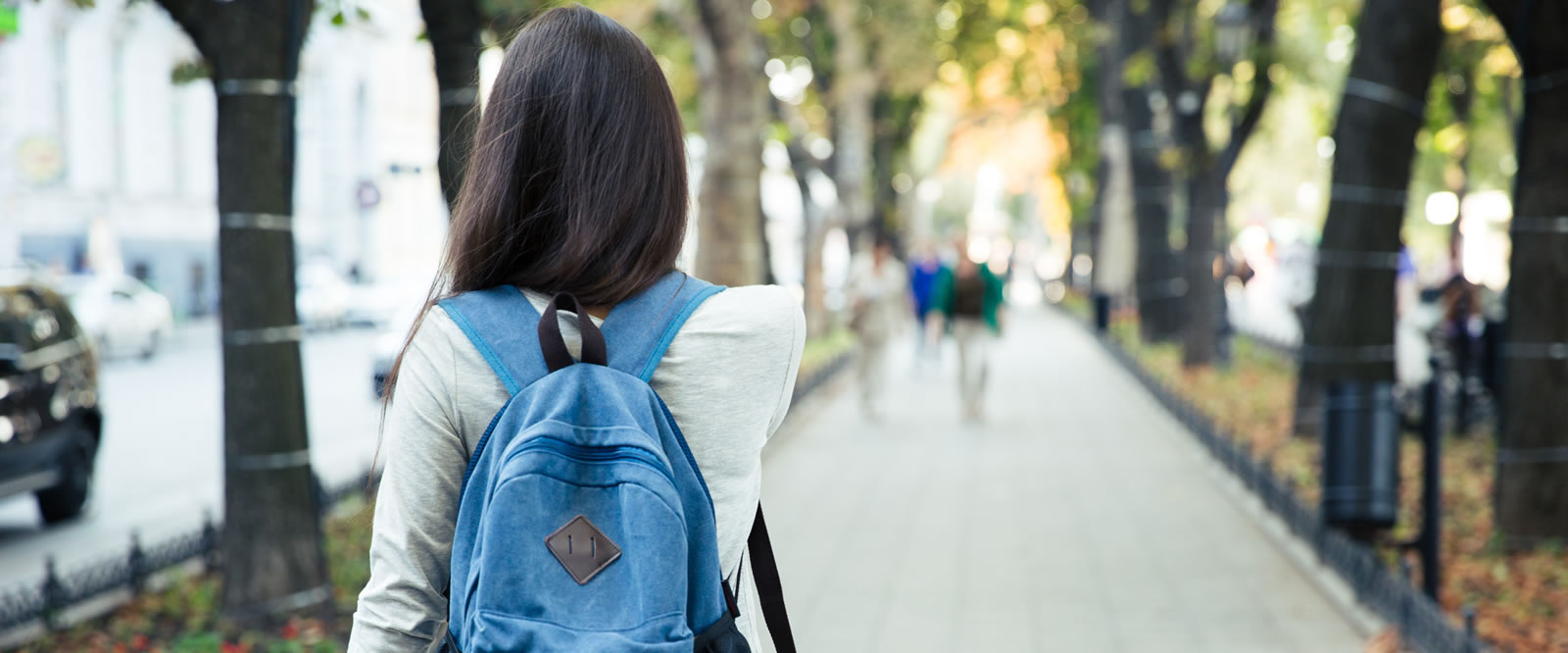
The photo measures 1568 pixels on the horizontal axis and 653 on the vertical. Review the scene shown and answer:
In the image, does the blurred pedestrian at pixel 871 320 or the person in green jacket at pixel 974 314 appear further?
the blurred pedestrian at pixel 871 320

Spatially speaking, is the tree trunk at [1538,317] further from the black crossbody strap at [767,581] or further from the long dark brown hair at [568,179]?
the long dark brown hair at [568,179]

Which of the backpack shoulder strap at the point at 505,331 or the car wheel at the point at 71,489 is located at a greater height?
the backpack shoulder strap at the point at 505,331

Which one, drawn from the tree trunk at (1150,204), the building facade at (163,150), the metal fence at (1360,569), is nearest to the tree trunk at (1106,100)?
the tree trunk at (1150,204)

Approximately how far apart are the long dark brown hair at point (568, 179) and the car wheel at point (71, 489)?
9648 millimetres

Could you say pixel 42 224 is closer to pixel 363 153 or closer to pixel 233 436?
pixel 363 153

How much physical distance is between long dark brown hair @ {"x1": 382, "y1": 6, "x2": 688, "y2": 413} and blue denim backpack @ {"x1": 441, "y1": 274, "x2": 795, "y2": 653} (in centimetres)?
8

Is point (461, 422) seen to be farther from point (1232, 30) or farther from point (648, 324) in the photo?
point (1232, 30)

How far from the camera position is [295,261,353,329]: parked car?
4022 centimetres

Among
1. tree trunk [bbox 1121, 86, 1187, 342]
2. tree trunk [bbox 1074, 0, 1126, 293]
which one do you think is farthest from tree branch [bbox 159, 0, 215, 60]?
tree trunk [bbox 1074, 0, 1126, 293]

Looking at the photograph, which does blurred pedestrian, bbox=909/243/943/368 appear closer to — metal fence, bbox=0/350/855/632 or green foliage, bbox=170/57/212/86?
metal fence, bbox=0/350/855/632

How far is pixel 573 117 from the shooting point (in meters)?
1.84

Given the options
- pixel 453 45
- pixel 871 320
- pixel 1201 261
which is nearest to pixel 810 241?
pixel 1201 261

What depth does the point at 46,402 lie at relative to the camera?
10.0 metres

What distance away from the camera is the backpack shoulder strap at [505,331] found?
172 cm
